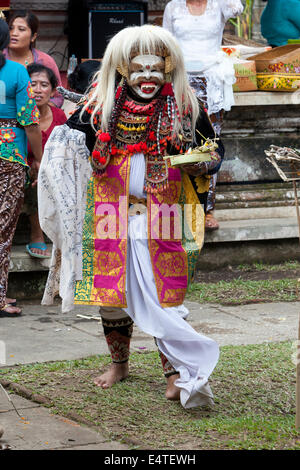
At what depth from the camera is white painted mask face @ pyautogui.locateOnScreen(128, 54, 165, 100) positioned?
14.2ft

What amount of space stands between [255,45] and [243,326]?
173 inches

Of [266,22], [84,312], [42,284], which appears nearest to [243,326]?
[84,312]

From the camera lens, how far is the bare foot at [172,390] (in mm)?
4332

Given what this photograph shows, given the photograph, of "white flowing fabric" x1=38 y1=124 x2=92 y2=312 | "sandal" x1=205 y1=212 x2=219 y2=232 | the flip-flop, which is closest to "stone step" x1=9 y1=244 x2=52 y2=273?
the flip-flop

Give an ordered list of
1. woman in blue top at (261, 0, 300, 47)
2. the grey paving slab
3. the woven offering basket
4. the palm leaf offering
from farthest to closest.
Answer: woman in blue top at (261, 0, 300, 47)
the woven offering basket
the palm leaf offering
the grey paving slab

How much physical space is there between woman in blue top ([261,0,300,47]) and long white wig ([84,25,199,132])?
4757 millimetres

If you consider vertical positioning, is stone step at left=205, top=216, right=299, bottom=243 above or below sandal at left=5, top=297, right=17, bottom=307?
above

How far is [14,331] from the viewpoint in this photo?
5.79 metres

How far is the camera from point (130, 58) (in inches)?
172

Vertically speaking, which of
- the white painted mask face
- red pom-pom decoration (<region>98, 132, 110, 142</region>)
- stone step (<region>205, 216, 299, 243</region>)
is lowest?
stone step (<region>205, 216, 299, 243</region>)

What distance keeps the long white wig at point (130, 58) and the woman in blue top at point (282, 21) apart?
4757 mm

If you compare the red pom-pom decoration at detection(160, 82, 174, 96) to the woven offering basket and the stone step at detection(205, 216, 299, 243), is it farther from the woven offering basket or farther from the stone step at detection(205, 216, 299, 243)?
the woven offering basket

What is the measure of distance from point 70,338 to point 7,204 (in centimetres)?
108

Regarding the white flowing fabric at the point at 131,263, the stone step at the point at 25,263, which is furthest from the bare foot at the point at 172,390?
the stone step at the point at 25,263
